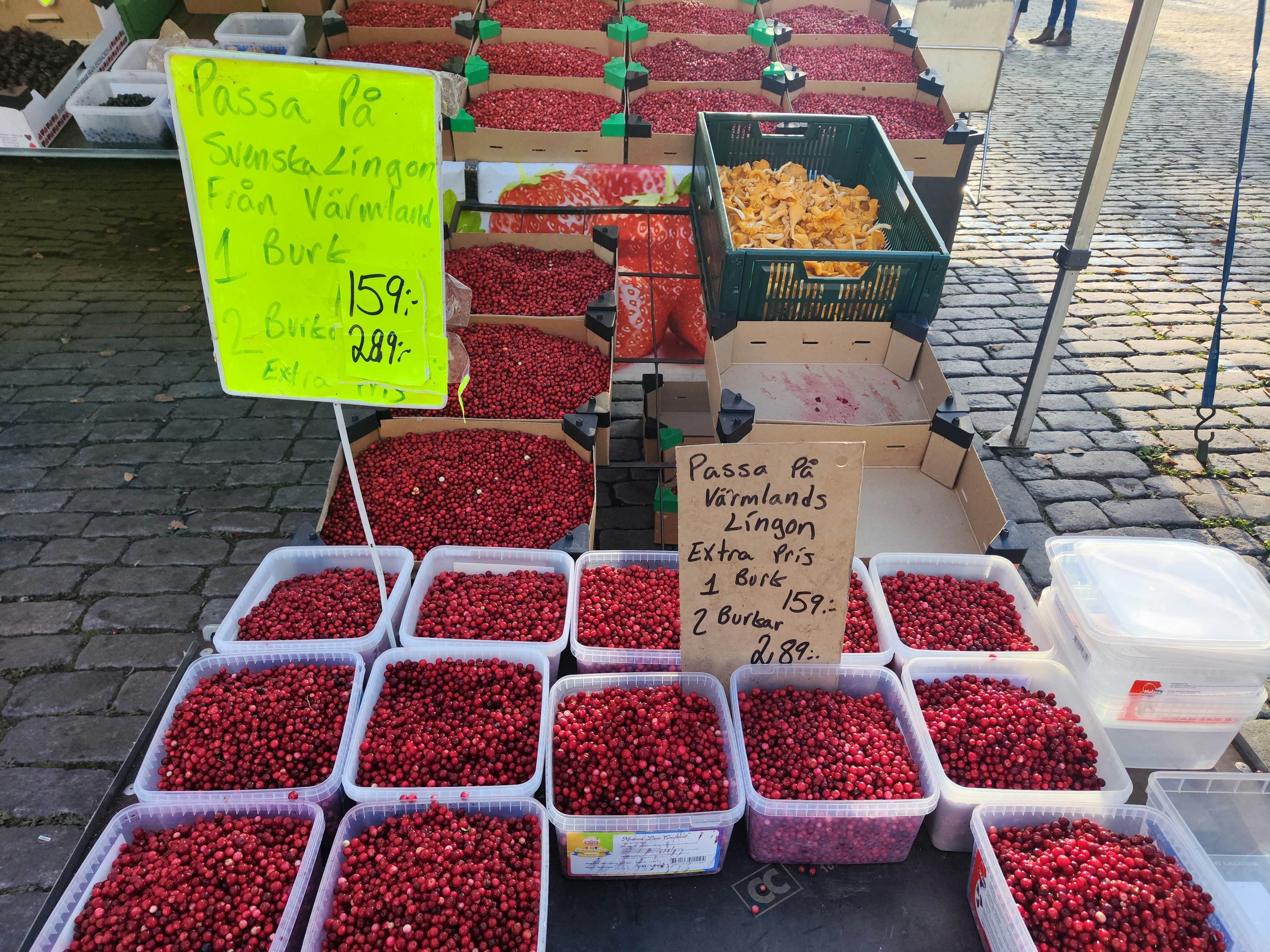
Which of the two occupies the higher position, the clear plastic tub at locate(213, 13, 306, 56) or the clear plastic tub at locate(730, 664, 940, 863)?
the clear plastic tub at locate(213, 13, 306, 56)

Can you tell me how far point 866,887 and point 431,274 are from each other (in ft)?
5.86

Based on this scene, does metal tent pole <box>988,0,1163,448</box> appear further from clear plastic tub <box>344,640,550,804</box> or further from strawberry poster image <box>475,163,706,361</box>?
clear plastic tub <box>344,640,550,804</box>

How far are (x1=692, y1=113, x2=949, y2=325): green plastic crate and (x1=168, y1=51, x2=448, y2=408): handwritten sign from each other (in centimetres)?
166

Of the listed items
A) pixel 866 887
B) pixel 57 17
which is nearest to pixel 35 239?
pixel 57 17

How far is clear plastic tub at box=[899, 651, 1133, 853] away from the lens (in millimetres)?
→ 1814

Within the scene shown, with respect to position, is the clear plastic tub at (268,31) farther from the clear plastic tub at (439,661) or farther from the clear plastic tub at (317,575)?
the clear plastic tub at (439,661)

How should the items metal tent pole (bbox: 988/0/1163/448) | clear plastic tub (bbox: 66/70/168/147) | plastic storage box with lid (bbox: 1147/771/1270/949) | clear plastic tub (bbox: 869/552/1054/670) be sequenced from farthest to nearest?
clear plastic tub (bbox: 66/70/168/147) → metal tent pole (bbox: 988/0/1163/448) → clear plastic tub (bbox: 869/552/1054/670) → plastic storage box with lid (bbox: 1147/771/1270/949)

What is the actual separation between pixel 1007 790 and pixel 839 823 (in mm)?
416

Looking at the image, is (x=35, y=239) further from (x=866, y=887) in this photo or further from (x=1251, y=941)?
(x=1251, y=941)

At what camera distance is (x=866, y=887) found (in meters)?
1.83

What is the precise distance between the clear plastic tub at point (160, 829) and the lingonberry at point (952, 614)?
5.38 feet

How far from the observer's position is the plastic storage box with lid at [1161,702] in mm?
1988

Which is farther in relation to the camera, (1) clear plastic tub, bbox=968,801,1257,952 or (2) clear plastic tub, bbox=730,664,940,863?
(2) clear plastic tub, bbox=730,664,940,863

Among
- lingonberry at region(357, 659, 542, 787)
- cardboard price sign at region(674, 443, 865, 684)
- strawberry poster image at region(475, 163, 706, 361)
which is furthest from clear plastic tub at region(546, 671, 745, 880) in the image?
strawberry poster image at region(475, 163, 706, 361)
